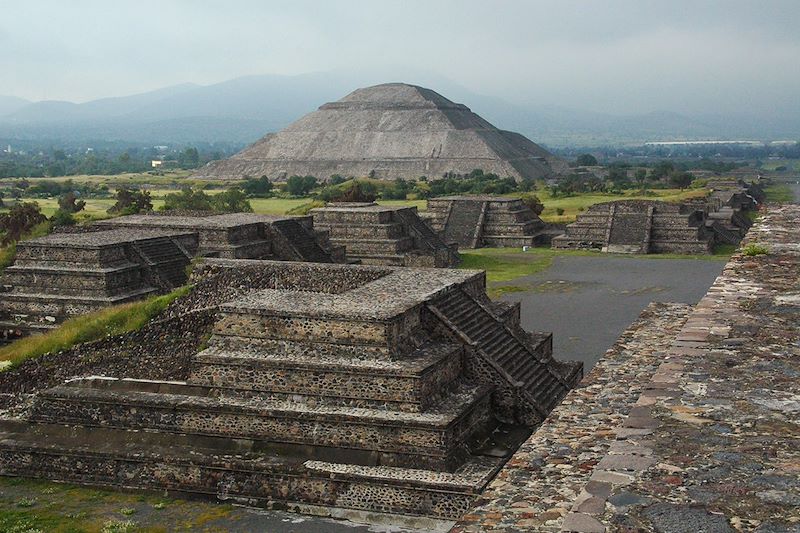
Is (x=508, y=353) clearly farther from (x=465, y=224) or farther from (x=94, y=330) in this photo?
(x=465, y=224)

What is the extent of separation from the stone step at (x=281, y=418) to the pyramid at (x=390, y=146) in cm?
7735

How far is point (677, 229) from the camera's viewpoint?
39406 millimetres

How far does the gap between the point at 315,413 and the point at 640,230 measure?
105 ft

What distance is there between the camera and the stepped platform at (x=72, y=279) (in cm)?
1927

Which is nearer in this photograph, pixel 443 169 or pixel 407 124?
pixel 443 169

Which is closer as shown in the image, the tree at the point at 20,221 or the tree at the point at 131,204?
the tree at the point at 131,204

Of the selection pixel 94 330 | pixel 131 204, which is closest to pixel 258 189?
pixel 131 204

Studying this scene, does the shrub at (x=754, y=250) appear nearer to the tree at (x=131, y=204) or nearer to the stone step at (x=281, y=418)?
the stone step at (x=281, y=418)

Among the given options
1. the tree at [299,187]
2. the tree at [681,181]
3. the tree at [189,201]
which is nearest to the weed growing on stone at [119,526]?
the tree at [189,201]

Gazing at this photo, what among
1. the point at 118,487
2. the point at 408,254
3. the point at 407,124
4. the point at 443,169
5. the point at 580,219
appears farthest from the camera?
the point at 407,124

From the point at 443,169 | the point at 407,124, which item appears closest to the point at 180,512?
the point at 443,169

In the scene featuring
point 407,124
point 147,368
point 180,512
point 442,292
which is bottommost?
point 180,512

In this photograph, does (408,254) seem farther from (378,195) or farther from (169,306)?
(378,195)

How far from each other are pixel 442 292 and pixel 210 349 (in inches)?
141
